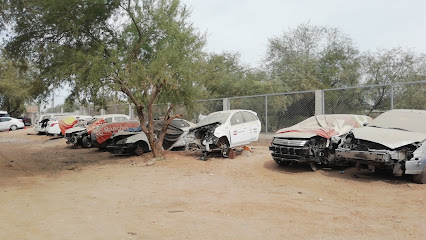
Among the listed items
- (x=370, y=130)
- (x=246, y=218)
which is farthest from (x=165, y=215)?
(x=370, y=130)

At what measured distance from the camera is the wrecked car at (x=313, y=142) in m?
8.92

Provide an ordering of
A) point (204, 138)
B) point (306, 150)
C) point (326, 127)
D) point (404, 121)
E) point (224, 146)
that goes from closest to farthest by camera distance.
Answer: point (404, 121) → point (306, 150) → point (326, 127) → point (224, 146) → point (204, 138)

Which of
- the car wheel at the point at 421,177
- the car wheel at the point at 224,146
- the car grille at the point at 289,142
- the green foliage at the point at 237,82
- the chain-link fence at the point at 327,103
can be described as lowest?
the car wheel at the point at 421,177

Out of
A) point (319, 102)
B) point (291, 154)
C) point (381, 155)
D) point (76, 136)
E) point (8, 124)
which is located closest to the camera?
point (381, 155)

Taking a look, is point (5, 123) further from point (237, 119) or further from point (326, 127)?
point (326, 127)

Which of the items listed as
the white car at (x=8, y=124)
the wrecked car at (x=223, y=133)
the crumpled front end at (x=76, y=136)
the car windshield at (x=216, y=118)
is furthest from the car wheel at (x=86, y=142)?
the white car at (x=8, y=124)

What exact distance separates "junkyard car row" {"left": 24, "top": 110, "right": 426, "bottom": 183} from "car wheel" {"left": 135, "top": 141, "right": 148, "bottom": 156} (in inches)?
1.6

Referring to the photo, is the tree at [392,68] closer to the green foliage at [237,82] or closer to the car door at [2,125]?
the green foliage at [237,82]

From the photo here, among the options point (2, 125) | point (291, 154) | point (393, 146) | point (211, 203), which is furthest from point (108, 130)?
point (2, 125)

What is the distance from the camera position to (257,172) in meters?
9.59

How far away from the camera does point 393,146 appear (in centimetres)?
733

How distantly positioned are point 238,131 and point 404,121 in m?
5.65

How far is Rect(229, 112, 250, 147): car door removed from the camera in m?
12.2

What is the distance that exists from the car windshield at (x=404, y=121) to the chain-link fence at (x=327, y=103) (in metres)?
2.52
